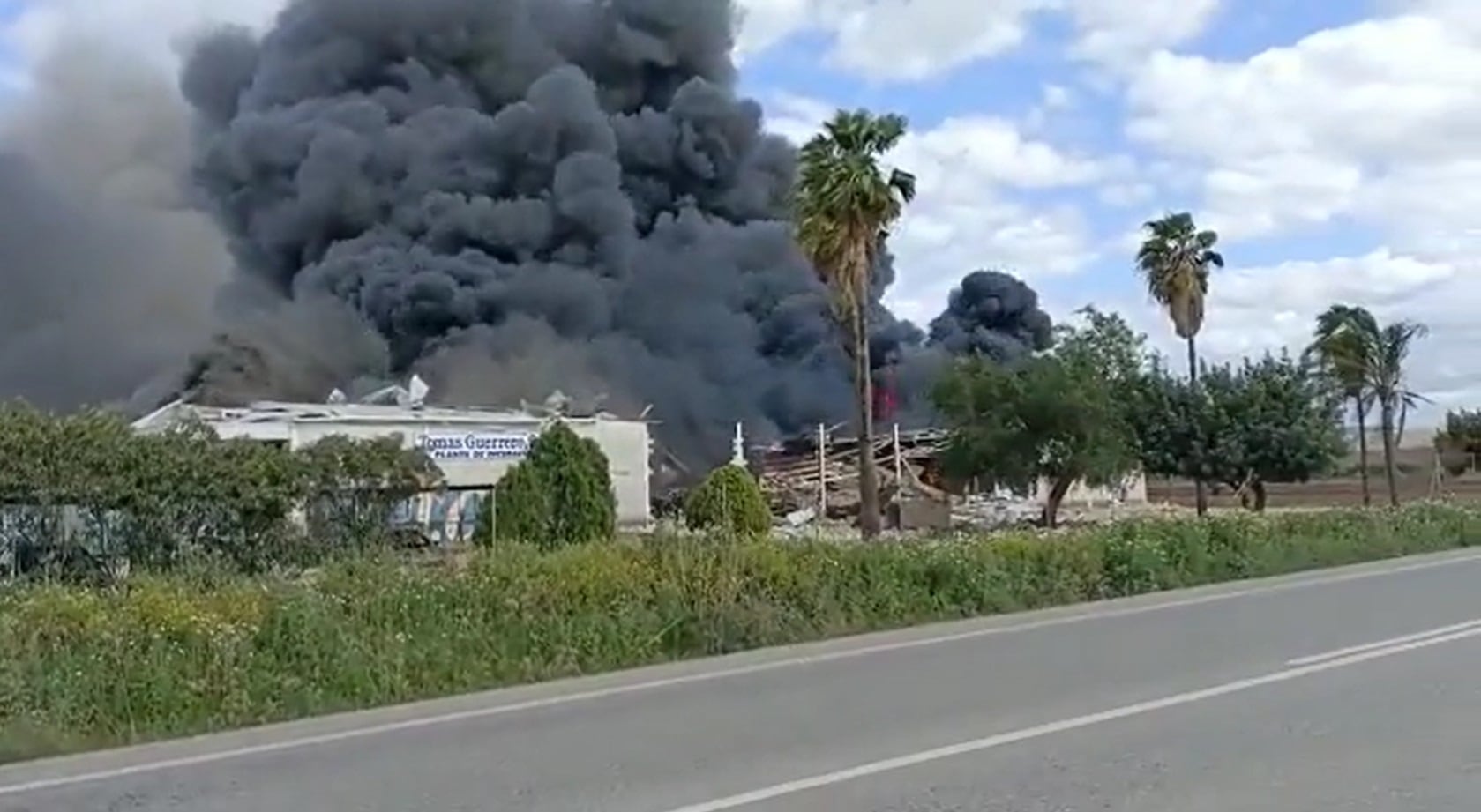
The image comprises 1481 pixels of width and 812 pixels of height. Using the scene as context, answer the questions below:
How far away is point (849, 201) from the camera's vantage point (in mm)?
33469

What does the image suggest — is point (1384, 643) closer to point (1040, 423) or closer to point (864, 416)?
point (864, 416)

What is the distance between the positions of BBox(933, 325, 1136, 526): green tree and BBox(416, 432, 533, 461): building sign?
33.4 ft

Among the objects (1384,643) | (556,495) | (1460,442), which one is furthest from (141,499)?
(1460,442)

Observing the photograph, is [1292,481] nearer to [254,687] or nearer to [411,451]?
[411,451]

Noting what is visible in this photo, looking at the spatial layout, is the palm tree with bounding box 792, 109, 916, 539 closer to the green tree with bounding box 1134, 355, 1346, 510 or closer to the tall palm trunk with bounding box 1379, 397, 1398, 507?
the green tree with bounding box 1134, 355, 1346, 510

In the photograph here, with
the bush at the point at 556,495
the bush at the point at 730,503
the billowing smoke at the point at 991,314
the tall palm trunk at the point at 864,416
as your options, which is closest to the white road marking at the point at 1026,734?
the bush at the point at 556,495

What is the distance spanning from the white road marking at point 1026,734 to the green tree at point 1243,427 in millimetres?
29446

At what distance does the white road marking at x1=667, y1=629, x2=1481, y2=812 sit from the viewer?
7273 mm

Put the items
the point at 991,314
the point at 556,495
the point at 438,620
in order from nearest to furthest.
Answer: the point at 438,620 < the point at 556,495 < the point at 991,314

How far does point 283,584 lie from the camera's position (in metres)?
13.0

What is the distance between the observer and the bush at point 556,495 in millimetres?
28141

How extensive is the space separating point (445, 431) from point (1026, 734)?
31.9 metres

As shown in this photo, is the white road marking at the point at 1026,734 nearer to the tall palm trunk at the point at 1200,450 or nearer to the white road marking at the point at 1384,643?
the white road marking at the point at 1384,643

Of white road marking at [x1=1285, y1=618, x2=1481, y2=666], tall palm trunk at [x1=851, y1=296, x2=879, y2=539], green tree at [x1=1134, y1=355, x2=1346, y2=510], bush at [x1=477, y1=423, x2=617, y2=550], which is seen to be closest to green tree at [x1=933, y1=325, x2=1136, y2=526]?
green tree at [x1=1134, y1=355, x2=1346, y2=510]
